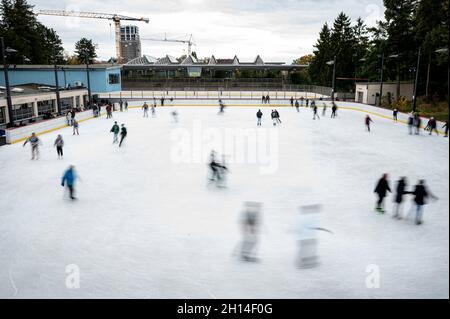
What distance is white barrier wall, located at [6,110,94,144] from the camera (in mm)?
20000

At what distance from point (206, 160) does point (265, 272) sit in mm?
9258

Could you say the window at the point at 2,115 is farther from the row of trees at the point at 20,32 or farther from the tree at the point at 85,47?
the tree at the point at 85,47

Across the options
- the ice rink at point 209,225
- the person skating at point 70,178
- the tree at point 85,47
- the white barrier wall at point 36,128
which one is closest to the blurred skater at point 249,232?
the ice rink at point 209,225

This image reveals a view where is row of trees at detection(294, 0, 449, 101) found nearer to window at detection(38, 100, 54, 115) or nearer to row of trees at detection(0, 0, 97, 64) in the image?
window at detection(38, 100, 54, 115)

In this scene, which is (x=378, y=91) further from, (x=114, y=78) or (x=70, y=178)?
(x=70, y=178)

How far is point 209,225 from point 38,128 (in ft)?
62.1

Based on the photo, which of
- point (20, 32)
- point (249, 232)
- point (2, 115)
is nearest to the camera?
point (249, 232)

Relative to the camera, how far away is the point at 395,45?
4022 centimetres

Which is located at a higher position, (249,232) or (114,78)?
(114,78)

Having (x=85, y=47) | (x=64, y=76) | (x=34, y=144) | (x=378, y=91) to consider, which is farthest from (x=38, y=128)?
(x=85, y=47)

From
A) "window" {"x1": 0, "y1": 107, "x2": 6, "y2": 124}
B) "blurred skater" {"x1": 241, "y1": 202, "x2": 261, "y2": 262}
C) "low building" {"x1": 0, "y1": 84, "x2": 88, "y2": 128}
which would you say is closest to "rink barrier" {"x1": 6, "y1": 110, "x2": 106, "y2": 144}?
"low building" {"x1": 0, "y1": 84, "x2": 88, "y2": 128}

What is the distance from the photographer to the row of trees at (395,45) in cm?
3103

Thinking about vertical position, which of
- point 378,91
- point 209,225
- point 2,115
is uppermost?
point 378,91

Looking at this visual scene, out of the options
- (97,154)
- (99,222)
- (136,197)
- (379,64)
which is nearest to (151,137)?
(97,154)
